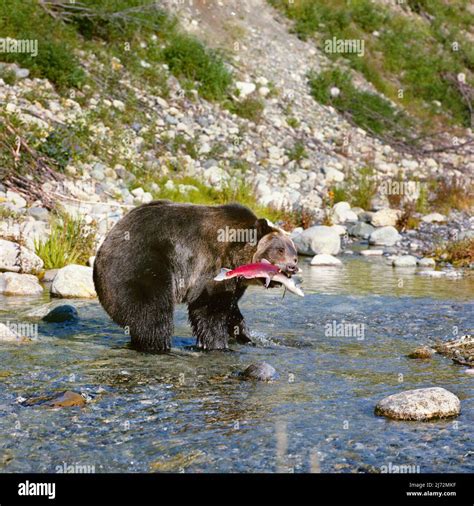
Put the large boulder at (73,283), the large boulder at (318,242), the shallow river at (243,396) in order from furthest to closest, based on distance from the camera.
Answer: the large boulder at (318,242) → the large boulder at (73,283) → the shallow river at (243,396)

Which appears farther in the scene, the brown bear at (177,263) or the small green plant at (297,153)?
the small green plant at (297,153)

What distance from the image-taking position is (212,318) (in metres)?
7.42

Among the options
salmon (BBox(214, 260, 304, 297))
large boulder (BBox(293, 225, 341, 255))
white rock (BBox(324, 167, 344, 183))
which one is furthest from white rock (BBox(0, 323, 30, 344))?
white rock (BBox(324, 167, 344, 183))

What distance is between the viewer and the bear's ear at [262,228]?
709 centimetres

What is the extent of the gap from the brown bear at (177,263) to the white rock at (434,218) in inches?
421

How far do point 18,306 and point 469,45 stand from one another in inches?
955

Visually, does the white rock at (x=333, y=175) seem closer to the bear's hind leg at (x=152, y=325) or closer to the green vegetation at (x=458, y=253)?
the green vegetation at (x=458, y=253)

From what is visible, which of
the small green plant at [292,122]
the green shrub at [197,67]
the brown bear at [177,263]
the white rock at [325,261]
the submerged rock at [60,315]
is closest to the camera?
the brown bear at [177,263]

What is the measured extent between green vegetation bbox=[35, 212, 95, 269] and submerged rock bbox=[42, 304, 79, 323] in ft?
8.44

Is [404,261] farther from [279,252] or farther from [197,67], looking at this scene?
[197,67]

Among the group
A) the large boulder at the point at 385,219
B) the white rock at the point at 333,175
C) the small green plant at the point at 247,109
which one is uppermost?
the small green plant at the point at 247,109

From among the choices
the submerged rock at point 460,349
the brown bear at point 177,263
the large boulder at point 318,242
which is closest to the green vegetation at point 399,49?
the large boulder at point 318,242

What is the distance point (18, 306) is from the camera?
30.3ft

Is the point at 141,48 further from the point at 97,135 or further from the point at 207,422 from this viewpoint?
the point at 207,422
